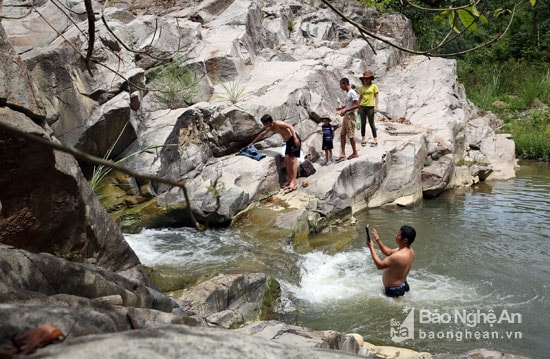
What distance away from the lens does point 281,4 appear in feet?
58.7

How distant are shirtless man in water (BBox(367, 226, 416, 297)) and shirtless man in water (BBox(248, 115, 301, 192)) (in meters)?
3.58

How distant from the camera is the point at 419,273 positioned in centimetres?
681

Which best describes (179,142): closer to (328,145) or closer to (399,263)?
(328,145)

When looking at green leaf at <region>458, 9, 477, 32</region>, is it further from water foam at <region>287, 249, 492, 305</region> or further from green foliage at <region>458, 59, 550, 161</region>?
green foliage at <region>458, 59, 550, 161</region>

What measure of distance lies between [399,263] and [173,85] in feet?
22.2

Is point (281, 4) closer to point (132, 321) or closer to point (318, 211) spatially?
point (318, 211)

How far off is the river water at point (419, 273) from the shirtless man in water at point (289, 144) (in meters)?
1.51

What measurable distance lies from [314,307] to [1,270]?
371 cm

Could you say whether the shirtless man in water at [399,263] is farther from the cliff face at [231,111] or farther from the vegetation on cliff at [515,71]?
the vegetation on cliff at [515,71]

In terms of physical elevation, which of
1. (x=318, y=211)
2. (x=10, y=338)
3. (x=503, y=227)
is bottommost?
(x=503, y=227)

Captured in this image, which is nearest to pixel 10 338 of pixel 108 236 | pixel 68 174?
pixel 68 174

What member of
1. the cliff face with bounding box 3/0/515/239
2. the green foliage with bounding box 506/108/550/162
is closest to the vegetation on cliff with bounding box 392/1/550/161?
the green foliage with bounding box 506/108/550/162

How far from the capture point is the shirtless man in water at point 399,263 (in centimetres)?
581

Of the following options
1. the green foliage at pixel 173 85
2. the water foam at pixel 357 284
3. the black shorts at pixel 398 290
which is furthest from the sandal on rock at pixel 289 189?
the black shorts at pixel 398 290
